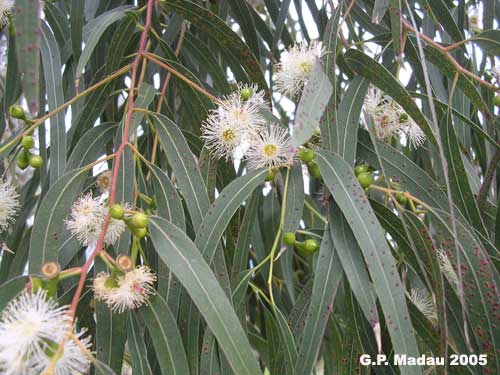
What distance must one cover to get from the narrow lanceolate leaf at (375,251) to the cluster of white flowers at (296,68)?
8.3 inches

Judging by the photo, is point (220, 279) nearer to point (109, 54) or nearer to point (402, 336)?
point (402, 336)

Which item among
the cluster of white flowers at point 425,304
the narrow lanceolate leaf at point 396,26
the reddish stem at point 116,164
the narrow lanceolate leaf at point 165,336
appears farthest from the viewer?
the cluster of white flowers at point 425,304

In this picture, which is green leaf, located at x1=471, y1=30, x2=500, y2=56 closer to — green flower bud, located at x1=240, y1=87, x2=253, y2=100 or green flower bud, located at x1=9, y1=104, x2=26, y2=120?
green flower bud, located at x1=240, y1=87, x2=253, y2=100

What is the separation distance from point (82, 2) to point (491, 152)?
97 centimetres

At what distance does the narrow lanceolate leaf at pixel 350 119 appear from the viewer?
1.03m

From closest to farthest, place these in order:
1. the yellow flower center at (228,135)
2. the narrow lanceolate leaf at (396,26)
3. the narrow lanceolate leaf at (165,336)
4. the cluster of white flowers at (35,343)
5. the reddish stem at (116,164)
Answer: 1. the cluster of white flowers at (35,343)
2. the reddish stem at (116,164)
3. the narrow lanceolate leaf at (165,336)
4. the narrow lanceolate leaf at (396,26)
5. the yellow flower center at (228,135)

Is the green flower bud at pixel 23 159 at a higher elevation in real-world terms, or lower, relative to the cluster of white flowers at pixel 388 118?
lower

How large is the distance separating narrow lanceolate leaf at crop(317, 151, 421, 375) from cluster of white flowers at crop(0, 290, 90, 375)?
39cm

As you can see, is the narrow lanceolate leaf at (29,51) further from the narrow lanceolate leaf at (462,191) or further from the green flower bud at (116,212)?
the narrow lanceolate leaf at (462,191)

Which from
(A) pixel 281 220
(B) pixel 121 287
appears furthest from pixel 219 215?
(B) pixel 121 287

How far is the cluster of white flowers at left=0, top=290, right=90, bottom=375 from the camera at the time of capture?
25.5 inches

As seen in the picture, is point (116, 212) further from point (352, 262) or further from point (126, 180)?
point (352, 262)

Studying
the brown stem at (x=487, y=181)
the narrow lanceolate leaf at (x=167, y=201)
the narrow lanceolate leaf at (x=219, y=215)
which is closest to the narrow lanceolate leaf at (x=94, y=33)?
the narrow lanceolate leaf at (x=167, y=201)

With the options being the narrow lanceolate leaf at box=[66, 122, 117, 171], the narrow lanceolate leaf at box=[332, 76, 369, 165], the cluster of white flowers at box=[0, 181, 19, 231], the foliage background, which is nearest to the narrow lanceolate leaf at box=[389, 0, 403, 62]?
the foliage background
